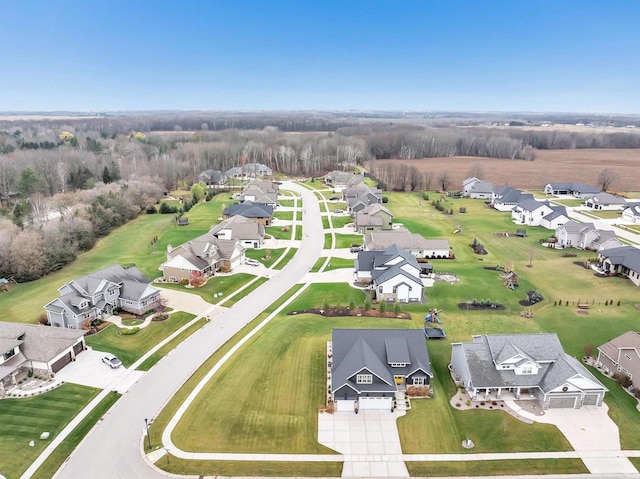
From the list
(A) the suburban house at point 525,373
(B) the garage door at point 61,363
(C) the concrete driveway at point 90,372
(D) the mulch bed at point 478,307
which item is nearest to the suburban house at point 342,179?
(D) the mulch bed at point 478,307

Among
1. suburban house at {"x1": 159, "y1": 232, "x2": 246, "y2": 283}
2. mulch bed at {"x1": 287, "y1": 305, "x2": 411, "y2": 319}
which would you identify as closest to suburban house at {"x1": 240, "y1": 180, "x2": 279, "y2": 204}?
suburban house at {"x1": 159, "y1": 232, "x2": 246, "y2": 283}

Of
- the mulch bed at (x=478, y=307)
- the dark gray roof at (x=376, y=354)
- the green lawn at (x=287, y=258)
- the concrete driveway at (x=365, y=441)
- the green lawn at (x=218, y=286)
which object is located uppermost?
the dark gray roof at (x=376, y=354)

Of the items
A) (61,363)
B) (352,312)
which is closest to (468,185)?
(352,312)

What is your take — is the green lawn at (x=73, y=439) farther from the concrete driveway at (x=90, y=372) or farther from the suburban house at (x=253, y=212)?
the suburban house at (x=253, y=212)

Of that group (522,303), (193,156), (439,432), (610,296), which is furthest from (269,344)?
(193,156)

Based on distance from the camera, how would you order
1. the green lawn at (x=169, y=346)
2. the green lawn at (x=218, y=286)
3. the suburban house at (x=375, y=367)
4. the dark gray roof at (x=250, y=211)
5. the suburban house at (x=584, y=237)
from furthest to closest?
the dark gray roof at (x=250, y=211) → the suburban house at (x=584, y=237) → the green lawn at (x=218, y=286) → the green lawn at (x=169, y=346) → the suburban house at (x=375, y=367)

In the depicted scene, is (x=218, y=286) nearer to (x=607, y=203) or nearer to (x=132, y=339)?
(x=132, y=339)
